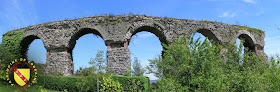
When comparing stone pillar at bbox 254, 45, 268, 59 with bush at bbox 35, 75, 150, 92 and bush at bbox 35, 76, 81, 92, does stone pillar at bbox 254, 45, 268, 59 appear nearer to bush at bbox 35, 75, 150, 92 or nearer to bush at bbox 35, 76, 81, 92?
bush at bbox 35, 75, 150, 92

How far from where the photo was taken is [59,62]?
1209 centimetres

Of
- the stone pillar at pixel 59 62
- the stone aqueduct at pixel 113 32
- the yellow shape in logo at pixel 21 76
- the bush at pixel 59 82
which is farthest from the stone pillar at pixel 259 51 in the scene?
the yellow shape in logo at pixel 21 76

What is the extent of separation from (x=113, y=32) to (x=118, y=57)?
4.64 ft

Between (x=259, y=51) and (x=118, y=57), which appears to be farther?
(x=259, y=51)

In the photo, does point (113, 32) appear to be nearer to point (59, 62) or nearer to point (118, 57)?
point (118, 57)

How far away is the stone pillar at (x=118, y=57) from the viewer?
36.1ft

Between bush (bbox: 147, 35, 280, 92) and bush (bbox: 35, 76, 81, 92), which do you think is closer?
bush (bbox: 147, 35, 280, 92)

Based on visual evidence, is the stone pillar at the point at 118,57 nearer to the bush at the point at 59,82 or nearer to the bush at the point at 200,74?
the bush at the point at 59,82

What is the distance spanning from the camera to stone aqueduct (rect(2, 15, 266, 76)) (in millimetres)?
11328

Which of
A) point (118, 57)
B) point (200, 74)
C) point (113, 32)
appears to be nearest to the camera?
point (200, 74)

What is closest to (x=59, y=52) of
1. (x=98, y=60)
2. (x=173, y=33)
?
(x=98, y=60)

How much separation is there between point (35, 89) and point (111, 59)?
4139 mm

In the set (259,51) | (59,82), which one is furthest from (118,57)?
(259,51)

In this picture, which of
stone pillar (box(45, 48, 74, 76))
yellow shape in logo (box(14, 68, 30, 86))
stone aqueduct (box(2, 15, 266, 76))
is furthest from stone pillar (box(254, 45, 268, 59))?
yellow shape in logo (box(14, 68, 30, 86))
